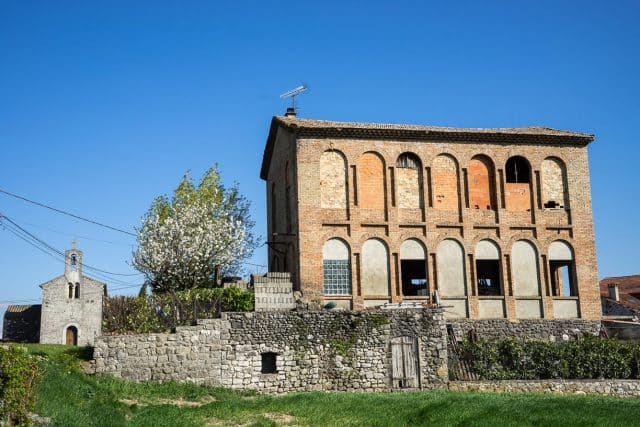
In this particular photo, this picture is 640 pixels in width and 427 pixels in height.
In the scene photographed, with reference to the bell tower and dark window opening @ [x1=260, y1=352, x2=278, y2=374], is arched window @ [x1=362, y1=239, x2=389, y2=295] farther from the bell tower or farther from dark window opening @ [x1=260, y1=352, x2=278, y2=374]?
the bell tower

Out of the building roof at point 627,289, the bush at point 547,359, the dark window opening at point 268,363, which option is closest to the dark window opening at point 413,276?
the bush at point 547,359

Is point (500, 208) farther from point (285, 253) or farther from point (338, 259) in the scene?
point (285, 253)

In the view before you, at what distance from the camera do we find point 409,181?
113 feet

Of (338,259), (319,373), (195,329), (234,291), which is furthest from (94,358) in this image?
(338,259)

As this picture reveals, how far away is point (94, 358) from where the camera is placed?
25266 mm

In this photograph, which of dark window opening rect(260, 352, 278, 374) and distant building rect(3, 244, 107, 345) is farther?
distant building rect(3, 244, 107, 345)

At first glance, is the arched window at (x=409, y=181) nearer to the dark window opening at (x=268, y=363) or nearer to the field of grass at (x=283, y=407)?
the dark window opening at (x=268, y=363)

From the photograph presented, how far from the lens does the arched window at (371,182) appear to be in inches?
1326

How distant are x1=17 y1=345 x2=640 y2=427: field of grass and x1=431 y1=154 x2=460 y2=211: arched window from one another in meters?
11.4

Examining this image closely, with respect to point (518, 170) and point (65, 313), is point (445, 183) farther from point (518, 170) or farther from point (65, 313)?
point (65, 313)

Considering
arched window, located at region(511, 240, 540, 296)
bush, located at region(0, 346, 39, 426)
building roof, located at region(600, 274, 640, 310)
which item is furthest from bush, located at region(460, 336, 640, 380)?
building roof, located at region(600, 274, 640, 310)

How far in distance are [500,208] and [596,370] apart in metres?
8.78

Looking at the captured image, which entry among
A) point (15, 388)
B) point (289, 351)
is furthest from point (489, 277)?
point (15, 388)

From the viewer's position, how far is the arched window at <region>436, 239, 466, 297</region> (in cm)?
3353
